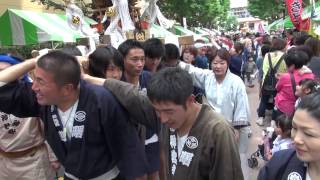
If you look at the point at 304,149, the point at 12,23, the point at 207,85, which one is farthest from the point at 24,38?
the point at 304,149

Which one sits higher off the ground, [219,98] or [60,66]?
[60,66]

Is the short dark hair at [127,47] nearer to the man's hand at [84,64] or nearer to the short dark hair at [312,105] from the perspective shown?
the man's hand at [84,64]

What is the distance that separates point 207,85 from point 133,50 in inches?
48.1

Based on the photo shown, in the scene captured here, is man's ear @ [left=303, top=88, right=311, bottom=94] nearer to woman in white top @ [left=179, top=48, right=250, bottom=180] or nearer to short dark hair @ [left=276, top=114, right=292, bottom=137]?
short dark hair @ [left=276, top=114, right=292, bottom=137]

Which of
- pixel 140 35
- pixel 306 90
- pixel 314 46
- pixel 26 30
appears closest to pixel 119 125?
pixel 306 90

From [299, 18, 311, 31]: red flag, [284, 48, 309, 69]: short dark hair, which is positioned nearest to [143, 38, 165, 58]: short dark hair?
[284, 48, 309, 69]: short dark hair

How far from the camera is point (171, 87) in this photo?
2289mm

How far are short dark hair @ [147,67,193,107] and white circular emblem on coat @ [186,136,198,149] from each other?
194 mm

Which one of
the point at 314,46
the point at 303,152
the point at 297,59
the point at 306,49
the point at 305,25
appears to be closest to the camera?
the point at 303,152

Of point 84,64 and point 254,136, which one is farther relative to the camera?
point 254,136

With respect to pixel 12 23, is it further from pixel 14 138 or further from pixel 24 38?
pixel 14 138

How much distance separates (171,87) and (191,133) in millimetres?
285

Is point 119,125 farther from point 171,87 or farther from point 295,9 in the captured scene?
point 295,9

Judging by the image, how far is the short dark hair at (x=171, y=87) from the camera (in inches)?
89.7
